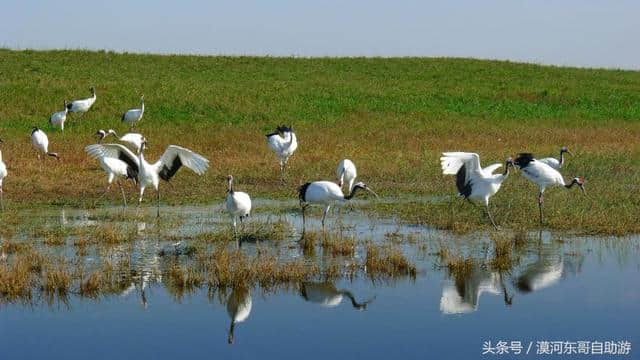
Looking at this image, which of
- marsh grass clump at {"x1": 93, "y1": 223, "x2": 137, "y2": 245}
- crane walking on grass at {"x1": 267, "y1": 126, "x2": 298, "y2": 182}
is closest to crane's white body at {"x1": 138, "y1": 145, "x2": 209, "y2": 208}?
marsh grass clump at {"x1": 93, "y1": 223, "x2": 137, "y2": 245}

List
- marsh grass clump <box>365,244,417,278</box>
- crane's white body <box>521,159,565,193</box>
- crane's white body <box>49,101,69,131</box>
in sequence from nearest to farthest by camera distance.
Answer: marsh grass clump <box>365,244,417,278</box> → crane's white body <box>521,159,565,193</box> → crane's white body <box>49,101,69,131</box>

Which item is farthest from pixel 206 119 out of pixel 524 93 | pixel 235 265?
pixel 235 265

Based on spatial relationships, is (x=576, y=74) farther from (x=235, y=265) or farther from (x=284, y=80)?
(x=235, y=265)

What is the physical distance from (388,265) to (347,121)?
69.3 feet

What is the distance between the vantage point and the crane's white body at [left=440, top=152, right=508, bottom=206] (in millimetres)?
14078

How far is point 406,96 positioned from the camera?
123ft

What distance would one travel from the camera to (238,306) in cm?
965

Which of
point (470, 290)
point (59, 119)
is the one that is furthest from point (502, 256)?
point (59, 119)

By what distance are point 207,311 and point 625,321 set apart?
3.97 metres

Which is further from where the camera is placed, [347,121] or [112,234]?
[347,121]

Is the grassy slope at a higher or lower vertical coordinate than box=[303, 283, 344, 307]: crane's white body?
higher

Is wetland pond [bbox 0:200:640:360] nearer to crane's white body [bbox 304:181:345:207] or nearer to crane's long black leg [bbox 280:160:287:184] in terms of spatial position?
crane's white body [bbox 304:181:345:207]

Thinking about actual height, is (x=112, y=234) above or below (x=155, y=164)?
below

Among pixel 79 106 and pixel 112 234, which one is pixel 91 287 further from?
pixel 79 106
